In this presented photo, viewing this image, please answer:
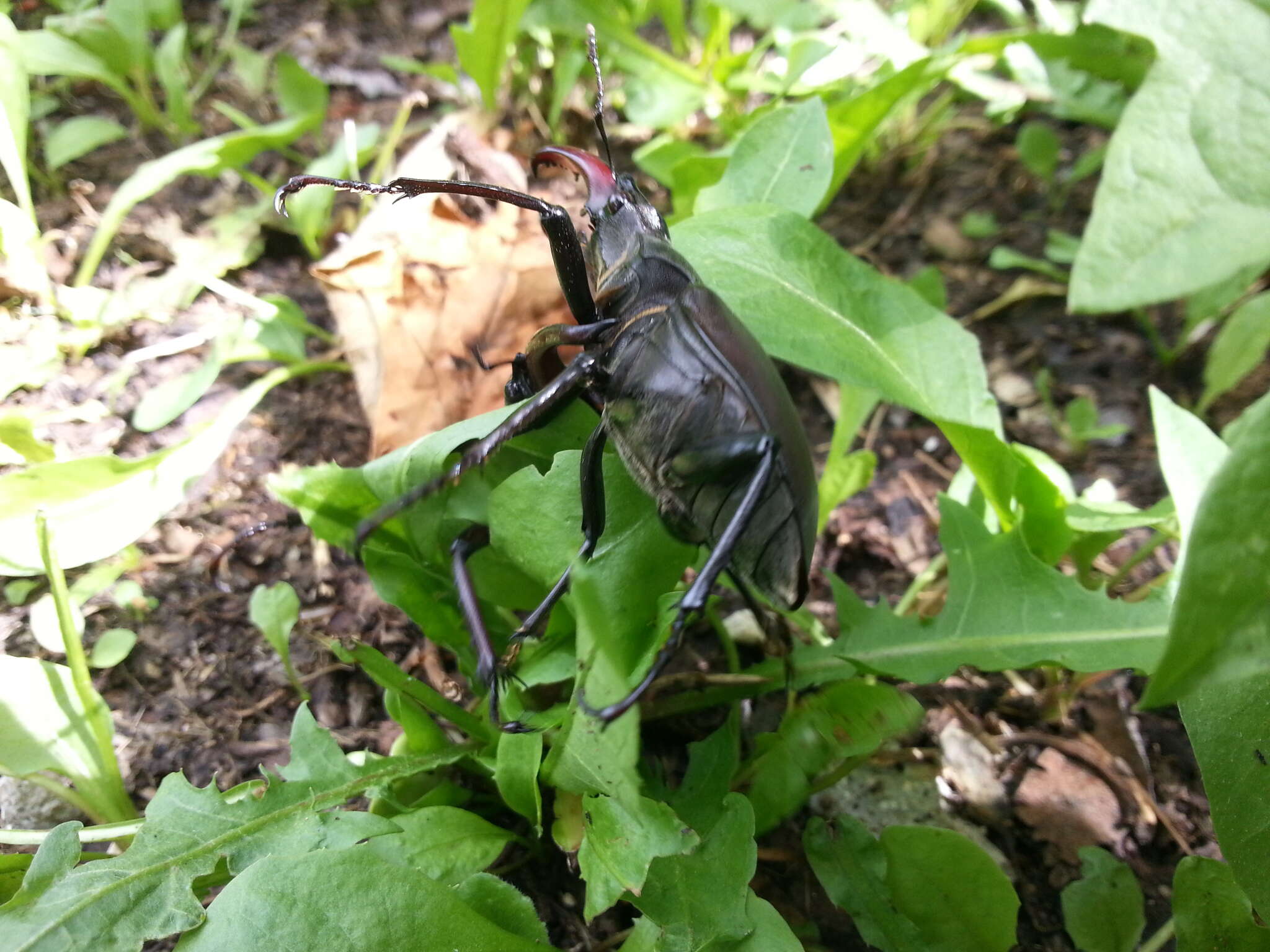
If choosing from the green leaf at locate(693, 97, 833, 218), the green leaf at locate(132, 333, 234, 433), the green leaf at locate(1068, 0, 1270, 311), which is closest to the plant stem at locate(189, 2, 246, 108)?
the green leaf at locate(132, 333, 234, 433)

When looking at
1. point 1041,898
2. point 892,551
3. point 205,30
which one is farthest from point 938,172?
point 205,30

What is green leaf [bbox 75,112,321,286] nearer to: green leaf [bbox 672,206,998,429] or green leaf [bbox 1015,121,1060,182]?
green leaf [bbox 672,206,998,429]

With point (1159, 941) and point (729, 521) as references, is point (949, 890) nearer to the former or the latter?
point (1159, 941)

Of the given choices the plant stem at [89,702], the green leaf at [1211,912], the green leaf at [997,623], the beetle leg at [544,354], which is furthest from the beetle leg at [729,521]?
the plant stem at [89,702]

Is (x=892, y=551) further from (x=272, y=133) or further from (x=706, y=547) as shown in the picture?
(x=272, y=133)

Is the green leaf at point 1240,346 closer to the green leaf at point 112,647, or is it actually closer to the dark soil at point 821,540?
the dark soil at point 821,540

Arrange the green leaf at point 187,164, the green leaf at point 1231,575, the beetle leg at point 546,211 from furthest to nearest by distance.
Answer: the green leaf at point 187,164, the beetle leg at point 546,211, the green leaf at point 1231,575

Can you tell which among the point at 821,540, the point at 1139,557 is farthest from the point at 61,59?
the point at 1139,557
